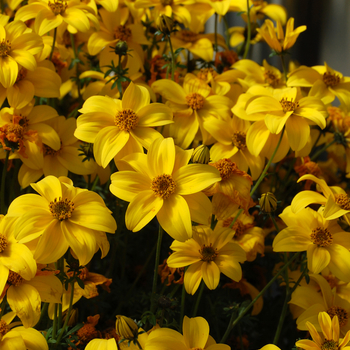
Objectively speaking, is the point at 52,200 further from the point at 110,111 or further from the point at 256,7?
the point at 256,7

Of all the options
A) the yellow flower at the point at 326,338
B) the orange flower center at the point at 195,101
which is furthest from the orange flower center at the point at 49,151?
the yellow flower at the point at 326,338

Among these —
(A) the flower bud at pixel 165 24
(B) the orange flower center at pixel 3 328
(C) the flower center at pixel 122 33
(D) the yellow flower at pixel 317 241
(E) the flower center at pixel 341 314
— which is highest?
(A) the flower bud at pixel 165 24

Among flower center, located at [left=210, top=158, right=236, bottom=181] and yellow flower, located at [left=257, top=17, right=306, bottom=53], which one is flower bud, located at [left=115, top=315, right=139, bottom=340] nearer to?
flower center, located at [left=210, top=158, right=236, bottom=181]

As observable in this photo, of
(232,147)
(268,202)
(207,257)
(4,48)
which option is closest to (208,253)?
(207,257)

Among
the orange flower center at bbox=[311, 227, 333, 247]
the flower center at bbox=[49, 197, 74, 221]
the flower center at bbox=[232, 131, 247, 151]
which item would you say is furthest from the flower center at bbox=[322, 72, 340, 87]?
the flower center at bbox=[49, 197, 74, 221]

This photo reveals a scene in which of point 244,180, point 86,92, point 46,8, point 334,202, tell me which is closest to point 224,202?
point 244,180

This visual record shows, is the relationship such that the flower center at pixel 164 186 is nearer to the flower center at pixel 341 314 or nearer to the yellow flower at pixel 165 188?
the yellow flower at pixel 165 188
